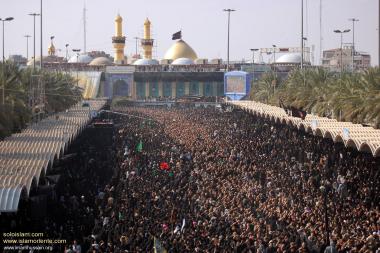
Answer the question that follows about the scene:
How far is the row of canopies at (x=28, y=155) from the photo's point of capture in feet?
62.5

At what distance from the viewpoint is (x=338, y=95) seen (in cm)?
3803

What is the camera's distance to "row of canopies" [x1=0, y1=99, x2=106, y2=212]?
19.0m

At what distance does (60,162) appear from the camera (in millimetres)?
31172

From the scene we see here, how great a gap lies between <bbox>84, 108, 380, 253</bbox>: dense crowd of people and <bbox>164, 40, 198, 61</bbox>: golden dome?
77.1 m

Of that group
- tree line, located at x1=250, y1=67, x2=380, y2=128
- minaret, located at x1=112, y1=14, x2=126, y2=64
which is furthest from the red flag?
minaret, located at x1=112, y1=14, x2=126, y2=64

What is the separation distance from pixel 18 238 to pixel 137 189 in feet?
28.0

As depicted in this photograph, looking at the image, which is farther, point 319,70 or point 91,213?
point 319,70

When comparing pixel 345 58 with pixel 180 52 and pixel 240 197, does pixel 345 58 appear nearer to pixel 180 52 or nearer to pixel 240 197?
pixel 180 52

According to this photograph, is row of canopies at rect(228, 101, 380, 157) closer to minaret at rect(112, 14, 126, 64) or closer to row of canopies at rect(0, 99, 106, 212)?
row of canopies at rect(0, 99, 106, 212)

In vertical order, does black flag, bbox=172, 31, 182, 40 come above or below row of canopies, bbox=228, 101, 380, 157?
above

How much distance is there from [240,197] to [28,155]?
23.4 ft

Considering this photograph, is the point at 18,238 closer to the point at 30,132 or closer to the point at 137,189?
the point at 137,189

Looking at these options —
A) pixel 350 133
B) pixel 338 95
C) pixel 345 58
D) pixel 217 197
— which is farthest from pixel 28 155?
pixel 345 58

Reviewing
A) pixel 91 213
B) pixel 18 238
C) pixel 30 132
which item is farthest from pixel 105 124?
pixel 18 238
